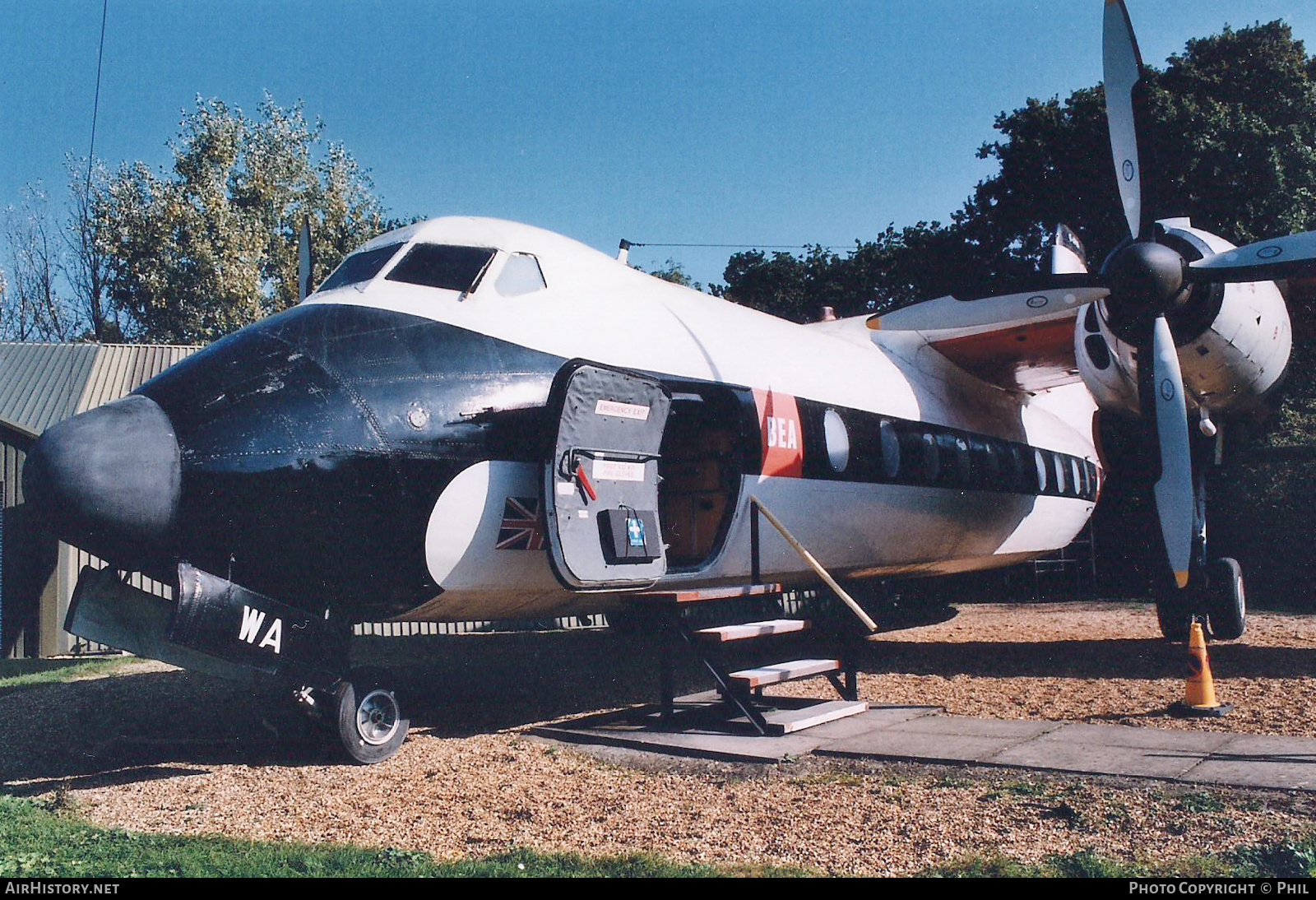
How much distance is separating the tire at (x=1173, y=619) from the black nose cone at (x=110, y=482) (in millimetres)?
11703

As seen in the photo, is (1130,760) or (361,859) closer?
(361,859)

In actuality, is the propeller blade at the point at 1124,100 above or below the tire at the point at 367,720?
above

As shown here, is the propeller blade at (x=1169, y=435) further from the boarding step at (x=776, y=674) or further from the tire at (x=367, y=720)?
the tire at (x=367, y=720)

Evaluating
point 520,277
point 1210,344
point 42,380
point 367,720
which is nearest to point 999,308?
point 1210,344

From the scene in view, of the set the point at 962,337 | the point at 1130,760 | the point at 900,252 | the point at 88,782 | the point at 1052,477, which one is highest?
the point at 900,252

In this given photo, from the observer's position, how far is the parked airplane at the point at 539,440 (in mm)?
6207

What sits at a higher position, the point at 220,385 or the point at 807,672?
the point at 220,385

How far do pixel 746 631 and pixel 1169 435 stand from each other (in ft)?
16.2

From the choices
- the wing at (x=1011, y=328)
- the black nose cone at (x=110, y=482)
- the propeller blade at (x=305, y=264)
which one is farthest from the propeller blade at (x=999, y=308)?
the black nose cone at (x=110, y=482)

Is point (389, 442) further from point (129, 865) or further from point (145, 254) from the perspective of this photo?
point (145, 254)

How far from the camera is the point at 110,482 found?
5785mm
